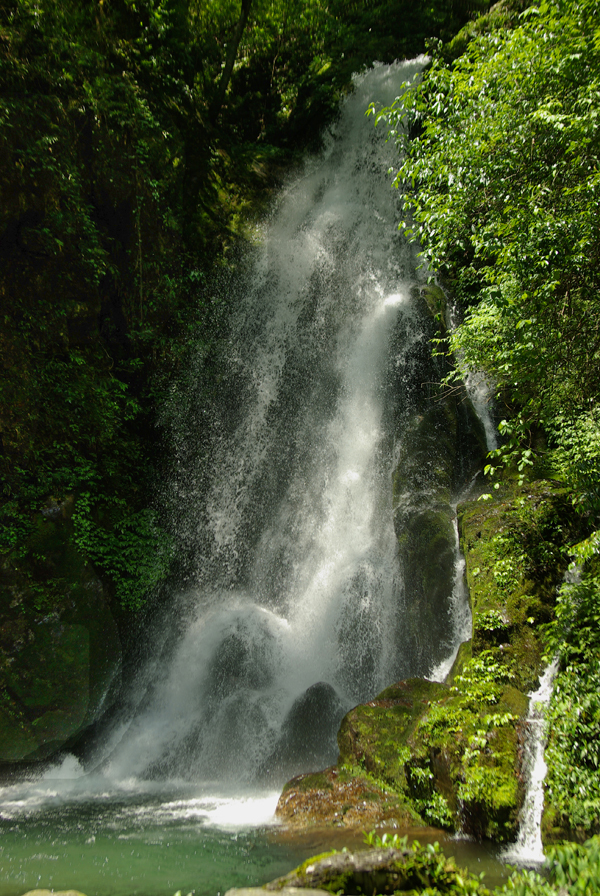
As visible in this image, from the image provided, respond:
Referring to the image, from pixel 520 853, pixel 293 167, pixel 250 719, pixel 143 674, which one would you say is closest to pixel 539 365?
pixel 520 853

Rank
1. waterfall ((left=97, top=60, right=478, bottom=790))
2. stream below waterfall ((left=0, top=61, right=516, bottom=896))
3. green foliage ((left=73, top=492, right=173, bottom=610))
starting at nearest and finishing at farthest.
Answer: stream below waterfall ((left=0, top=61, right=516, bottom=896)) < waterfall ((left=97, top=60, right=478, bottom=790)) < green foliage ((left=73, top=492, right=173, bottom=610))

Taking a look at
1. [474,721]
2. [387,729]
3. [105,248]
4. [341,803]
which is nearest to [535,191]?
[474,721]

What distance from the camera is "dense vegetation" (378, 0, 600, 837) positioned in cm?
473

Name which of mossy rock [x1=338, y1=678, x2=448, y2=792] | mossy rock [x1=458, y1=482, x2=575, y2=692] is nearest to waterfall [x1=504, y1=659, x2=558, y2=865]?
mossy rock [x1=458, y1=482, x2=575, y2=692]

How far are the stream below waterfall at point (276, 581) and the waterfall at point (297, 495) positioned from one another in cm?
4

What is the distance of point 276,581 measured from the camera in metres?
10.4

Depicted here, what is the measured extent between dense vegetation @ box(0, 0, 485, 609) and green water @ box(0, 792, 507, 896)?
11.8ft

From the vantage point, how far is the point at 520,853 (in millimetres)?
4152

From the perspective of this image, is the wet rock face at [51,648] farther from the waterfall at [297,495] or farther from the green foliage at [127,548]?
the waterfall at [297,495]

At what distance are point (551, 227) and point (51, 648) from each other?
982 cm

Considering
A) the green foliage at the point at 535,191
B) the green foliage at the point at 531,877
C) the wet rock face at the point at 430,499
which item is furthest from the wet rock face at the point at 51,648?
the green foliage at the point at 535,191

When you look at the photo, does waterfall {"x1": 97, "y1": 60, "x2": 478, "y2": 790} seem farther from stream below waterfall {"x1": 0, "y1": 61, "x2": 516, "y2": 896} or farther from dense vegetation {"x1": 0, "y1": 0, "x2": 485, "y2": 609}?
dense vegetation {"x1": 0, "y1": 0, "x2": 485, "y2": 609}

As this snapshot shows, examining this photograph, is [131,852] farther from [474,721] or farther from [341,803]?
[474,721]

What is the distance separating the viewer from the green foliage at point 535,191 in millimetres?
5121
